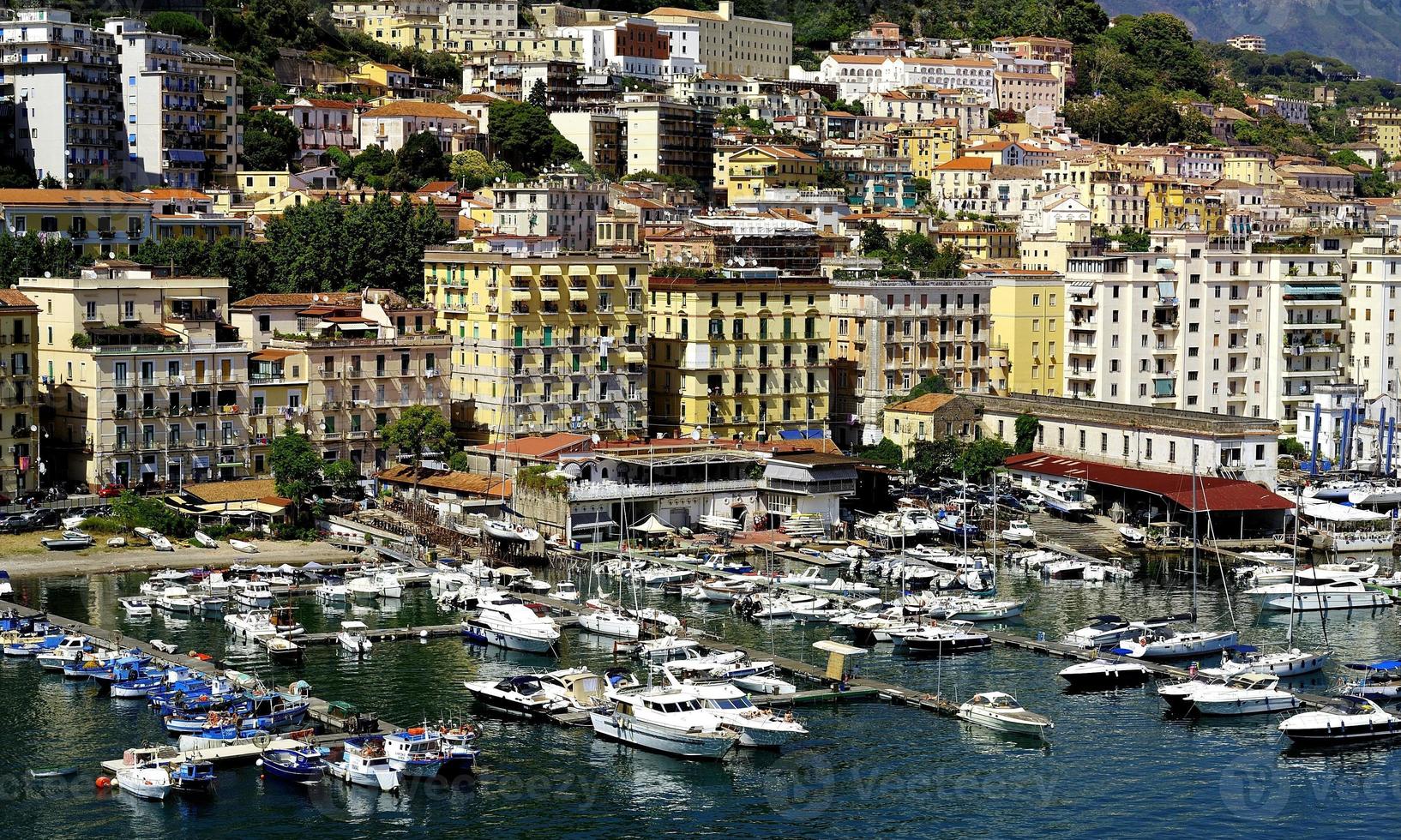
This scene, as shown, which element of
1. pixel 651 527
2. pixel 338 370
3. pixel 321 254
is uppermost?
pixel 321 254

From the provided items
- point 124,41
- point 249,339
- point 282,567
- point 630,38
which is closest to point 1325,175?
point 630,38

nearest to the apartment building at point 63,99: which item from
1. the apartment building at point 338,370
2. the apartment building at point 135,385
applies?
the apartment building at point 338,370

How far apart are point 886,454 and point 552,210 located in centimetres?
2029

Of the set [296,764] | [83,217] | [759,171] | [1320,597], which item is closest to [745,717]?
[296,764]

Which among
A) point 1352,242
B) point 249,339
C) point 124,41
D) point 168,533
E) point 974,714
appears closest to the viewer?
point 974,714

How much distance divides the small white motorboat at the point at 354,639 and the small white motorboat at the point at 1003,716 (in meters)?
13.6

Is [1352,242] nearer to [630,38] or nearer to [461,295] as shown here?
[461,295]

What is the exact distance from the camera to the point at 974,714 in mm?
41250

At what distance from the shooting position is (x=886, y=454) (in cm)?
6888

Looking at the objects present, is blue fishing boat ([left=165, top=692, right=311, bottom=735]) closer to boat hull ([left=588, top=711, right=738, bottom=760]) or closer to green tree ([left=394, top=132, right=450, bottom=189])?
boat hull ([left=588, top=711, right=738, bottom=760])

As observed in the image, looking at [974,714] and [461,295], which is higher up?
[461,295]

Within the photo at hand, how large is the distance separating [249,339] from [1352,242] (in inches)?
1687

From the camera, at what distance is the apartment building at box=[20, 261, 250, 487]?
5978 centimetres

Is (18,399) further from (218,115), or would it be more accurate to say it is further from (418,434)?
(218,115)
